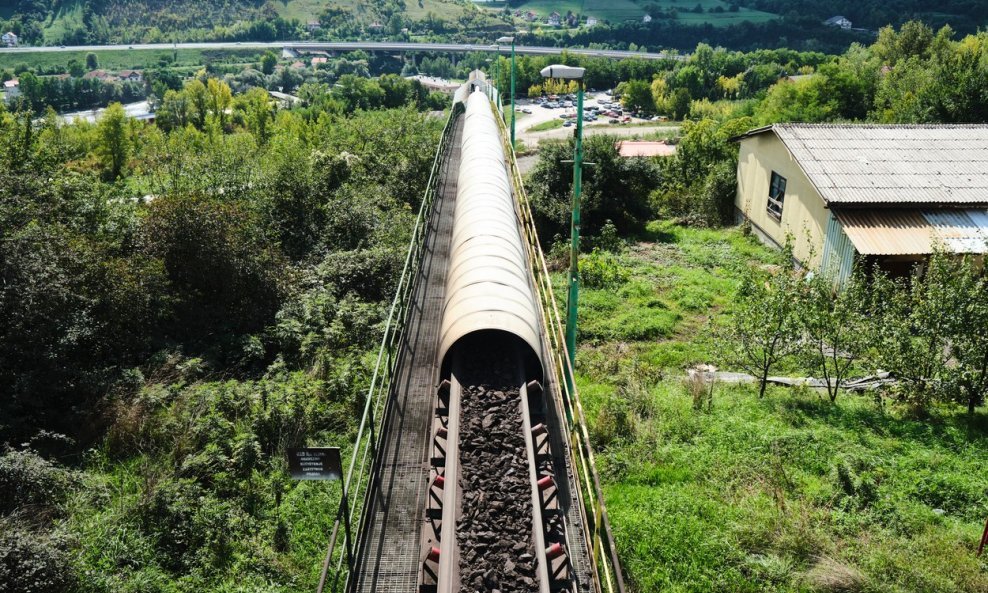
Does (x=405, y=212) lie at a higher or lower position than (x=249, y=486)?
higher

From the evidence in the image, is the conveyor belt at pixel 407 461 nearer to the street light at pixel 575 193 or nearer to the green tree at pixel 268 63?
the street light at pixel 575 193

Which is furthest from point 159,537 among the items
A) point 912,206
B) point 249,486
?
point 912,206

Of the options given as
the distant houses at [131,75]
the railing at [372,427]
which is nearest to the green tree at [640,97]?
the railing at [372,427]

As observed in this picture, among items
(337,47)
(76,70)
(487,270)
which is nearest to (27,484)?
(487,270)

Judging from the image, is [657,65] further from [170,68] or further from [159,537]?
[159,537]

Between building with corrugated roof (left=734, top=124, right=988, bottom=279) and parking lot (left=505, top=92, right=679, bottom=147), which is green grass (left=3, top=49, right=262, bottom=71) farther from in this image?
building with corrugated roof (left=734, top=124, right=988, bottom=279)

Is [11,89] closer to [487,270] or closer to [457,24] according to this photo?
[457,24]

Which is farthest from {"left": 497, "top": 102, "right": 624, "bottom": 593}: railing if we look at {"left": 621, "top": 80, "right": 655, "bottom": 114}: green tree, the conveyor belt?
{"left": 621, "top": 80, "right": 655, "bottom": 114}: green tree
